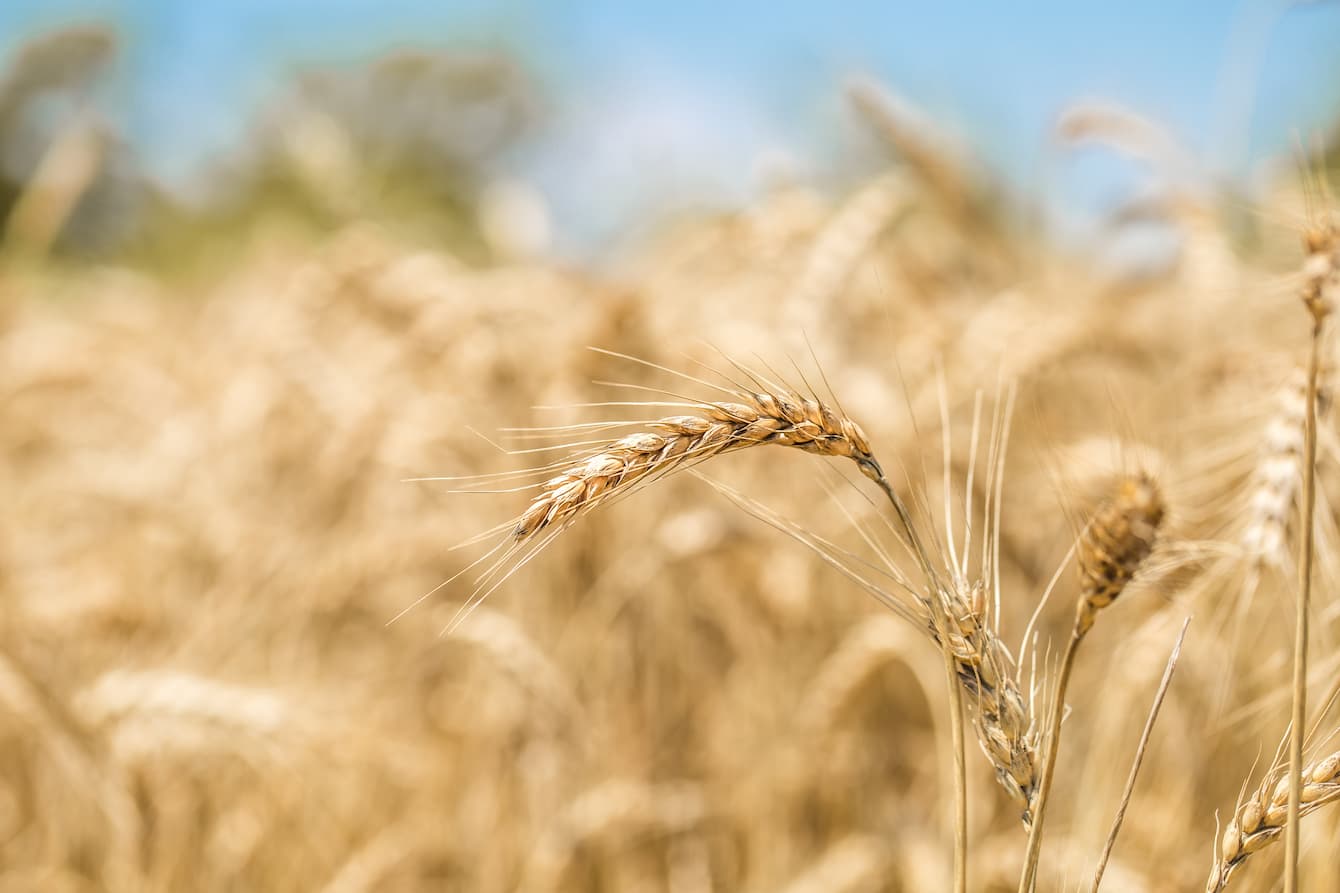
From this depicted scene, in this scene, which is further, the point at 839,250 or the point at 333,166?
the point at 333,166

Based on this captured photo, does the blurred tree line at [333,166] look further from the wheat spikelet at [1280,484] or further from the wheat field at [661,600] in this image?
the wheat spikelet at [1280,484]

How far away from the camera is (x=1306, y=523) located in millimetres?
683


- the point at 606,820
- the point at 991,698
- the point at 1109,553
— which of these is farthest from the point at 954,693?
the point at 606,820

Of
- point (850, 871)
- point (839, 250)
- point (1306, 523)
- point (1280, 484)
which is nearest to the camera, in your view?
point (1306, 523)

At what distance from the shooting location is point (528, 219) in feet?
12.1

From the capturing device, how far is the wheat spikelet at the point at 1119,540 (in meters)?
0.57

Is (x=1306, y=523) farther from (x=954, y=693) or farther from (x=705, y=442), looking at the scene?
(x=705, y=442)

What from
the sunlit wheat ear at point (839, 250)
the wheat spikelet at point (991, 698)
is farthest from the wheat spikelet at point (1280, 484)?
the sunlit wheat ear at point (839, 250)

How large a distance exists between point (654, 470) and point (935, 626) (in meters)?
0.22

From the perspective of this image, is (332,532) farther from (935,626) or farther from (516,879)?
(935,626)

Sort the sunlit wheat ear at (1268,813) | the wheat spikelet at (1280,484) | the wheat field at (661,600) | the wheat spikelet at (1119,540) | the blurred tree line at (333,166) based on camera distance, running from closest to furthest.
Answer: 1. the wheat spikelet at (1119,540)
2. the sunlit wheat ear at (1268,813)
3. the wheat spikelet at (1280,484)
4. the wheat field at (661,600)
5. the blurred tree line at (333,166)

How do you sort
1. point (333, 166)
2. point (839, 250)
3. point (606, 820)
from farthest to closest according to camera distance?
point (333, 166)
point (839, 250)
point (606, 820)

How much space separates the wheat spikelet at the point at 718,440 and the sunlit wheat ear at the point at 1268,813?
1.25 ft

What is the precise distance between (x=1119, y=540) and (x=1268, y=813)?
1.01 feet
